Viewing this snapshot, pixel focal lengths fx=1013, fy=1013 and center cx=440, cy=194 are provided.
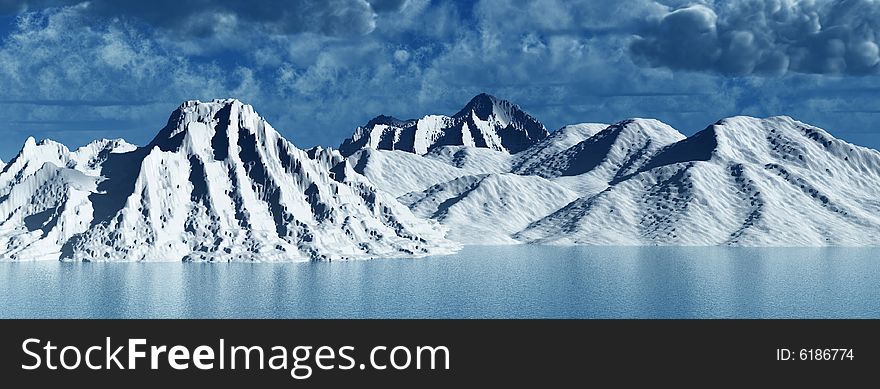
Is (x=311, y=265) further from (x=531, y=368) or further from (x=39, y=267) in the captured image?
(x=531, y=368)

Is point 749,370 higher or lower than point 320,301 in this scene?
lower

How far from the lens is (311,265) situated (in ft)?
630

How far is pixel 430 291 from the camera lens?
450ft

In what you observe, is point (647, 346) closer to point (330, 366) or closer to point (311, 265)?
point (330, 366)

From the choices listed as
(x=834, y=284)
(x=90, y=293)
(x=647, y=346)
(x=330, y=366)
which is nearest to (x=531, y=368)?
(x=647, y=346)

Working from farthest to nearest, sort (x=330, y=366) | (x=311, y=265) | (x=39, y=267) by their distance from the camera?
(x=311, y=265) < (x=39, y=267) < (x=330, y=366)

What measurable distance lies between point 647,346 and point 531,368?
24.3 feet

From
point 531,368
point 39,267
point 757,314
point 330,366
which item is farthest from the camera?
point 39,267

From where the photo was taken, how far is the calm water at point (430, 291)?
114750mm

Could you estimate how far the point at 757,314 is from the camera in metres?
114

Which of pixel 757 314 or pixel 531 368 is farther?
pixel 757 314

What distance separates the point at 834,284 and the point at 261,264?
103m

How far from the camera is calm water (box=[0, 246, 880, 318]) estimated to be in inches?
4518

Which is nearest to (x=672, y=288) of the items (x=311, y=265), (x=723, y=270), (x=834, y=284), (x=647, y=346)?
(x=834, y=284)
